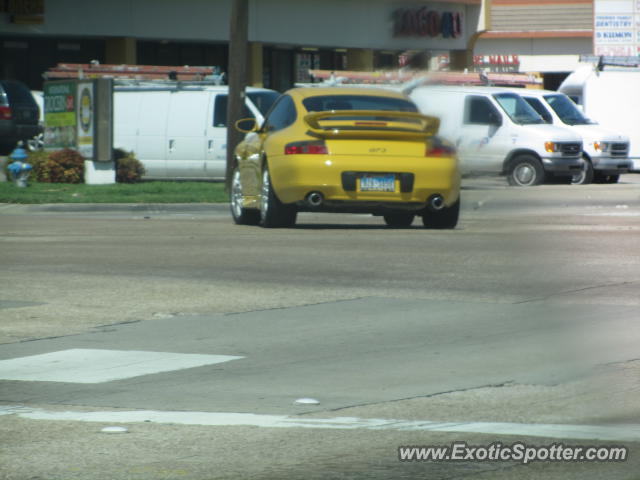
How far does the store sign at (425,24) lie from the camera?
47.4m

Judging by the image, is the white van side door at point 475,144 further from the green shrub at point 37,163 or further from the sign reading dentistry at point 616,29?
the sign reading dentistry at point 616,29

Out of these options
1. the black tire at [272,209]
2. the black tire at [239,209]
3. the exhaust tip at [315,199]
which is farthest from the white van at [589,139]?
the exhaust tip at [315,199]

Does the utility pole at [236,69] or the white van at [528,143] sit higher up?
the utility pole at [236,69]

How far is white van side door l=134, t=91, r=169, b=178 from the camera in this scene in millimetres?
26531

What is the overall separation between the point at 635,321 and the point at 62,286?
13.5 feet

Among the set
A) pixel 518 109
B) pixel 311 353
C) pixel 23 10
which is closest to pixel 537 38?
pixel 23 10

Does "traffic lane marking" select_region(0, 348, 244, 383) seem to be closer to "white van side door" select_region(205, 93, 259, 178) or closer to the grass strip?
the grass strip

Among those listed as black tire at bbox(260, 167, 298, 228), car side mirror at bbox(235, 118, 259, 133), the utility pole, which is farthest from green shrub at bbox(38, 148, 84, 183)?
black tire at bbox(260, 167, 298, 228)

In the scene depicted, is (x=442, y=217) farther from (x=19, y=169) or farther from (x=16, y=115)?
(x=16, y=115)

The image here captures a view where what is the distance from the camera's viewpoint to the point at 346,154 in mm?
14742

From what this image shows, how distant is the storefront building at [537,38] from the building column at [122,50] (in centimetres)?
1848

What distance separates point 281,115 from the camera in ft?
51.9

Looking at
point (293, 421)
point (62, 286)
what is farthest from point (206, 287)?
point (293, 421)

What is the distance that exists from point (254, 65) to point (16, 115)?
14675 millimetres
